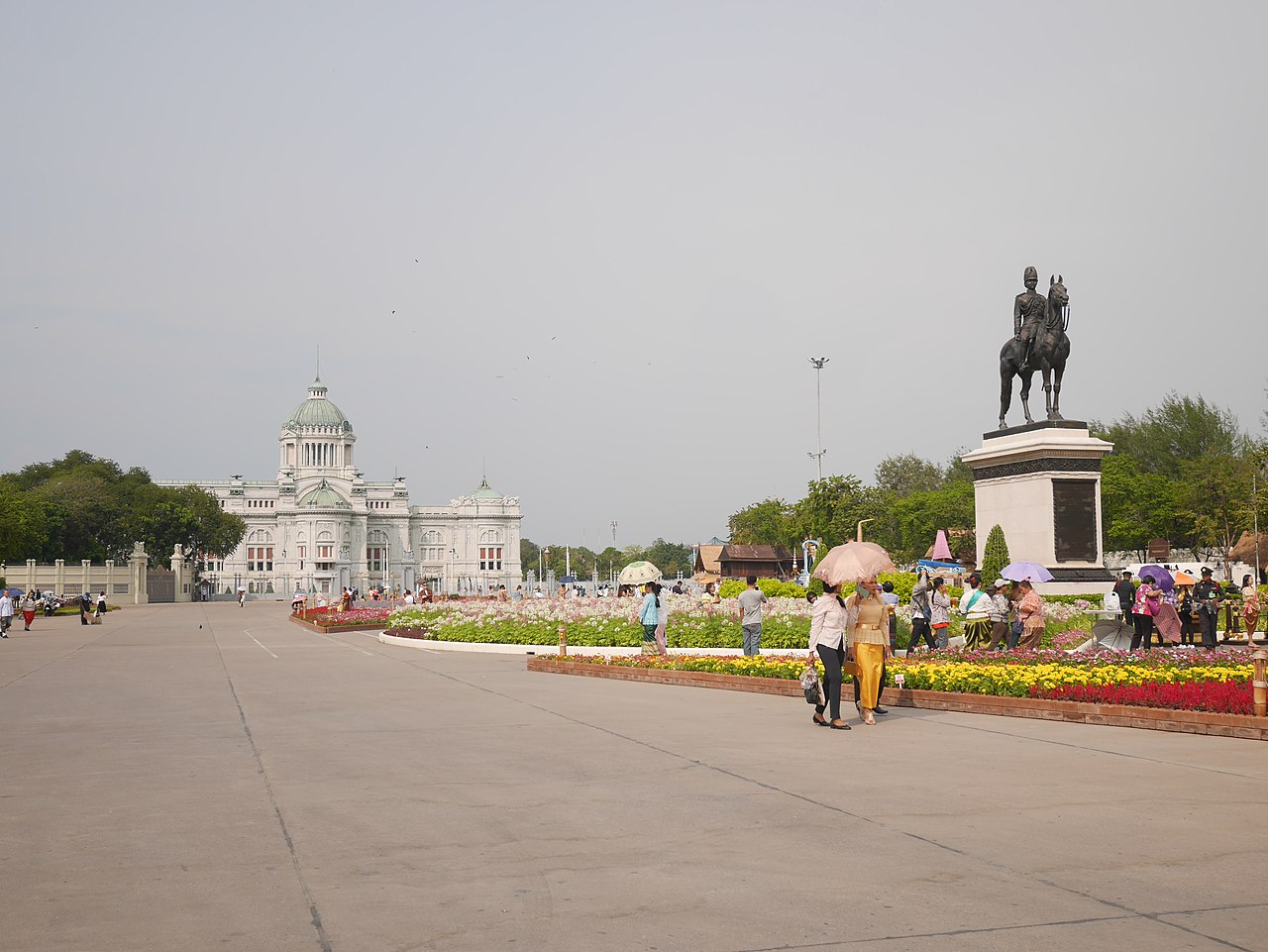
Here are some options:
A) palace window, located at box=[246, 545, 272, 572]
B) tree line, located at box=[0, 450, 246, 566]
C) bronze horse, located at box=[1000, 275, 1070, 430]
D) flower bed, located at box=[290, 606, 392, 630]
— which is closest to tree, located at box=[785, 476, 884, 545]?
flower bed, located at box=[290, 606, 392, 630]

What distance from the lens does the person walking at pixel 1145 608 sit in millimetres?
23641

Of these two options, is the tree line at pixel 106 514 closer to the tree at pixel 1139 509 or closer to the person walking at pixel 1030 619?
the tree at pixel 1139 509

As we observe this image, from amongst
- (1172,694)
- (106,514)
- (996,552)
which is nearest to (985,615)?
(1172,694)

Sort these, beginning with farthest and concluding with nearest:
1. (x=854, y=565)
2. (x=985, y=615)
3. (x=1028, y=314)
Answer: (x=1028, y=314), (x=985, y=615), (x=854, y=565)

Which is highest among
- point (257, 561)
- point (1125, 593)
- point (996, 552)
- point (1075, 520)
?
point (1075, 520)

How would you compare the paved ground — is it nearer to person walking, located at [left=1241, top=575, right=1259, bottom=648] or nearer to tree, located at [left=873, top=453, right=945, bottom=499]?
person walking, located at [left=1241, top=575, right=1259, bottom=648]

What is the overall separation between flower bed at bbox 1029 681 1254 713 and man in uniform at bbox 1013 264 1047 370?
809 inches

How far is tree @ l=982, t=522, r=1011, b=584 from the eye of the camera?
105 feet

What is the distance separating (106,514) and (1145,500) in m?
94.9

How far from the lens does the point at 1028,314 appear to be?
34.7m

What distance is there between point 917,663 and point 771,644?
26.9 ft

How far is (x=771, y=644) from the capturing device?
2591 centimetres

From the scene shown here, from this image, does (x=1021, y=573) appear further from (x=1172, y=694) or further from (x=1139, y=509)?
(x=1139, y=509)

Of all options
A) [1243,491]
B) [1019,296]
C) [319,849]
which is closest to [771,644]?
[1019,296]
